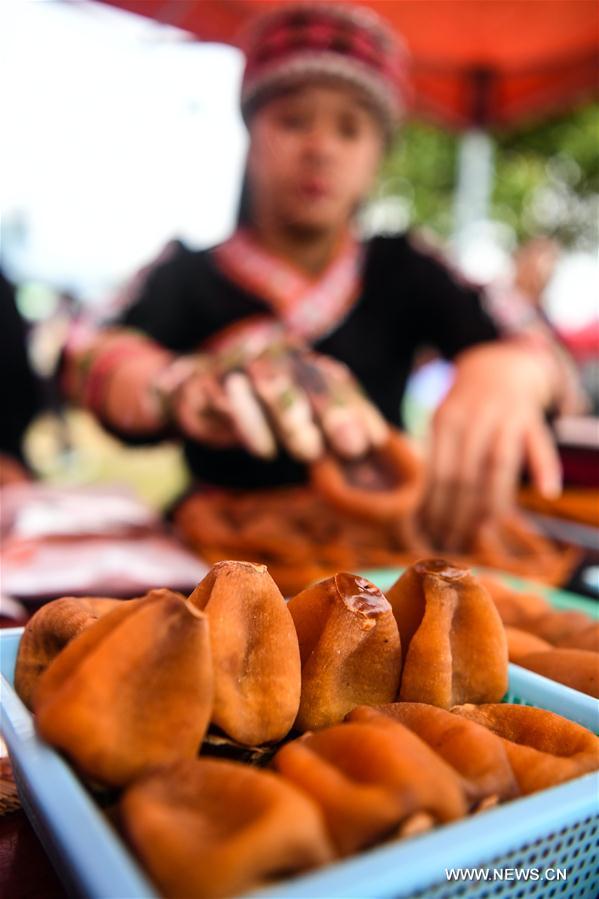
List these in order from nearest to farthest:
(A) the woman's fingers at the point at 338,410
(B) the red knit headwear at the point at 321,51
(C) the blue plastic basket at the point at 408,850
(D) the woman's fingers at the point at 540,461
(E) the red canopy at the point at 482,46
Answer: (C) the blue plastic basket at the point at 408,850 → (A) the woman's fingers at the point at 338,410 → (D) the woman's fingers at the point at 540,461 → (B) the red knit headwear at the point at 321,51 → (E) the red canopy at the point at 482,46

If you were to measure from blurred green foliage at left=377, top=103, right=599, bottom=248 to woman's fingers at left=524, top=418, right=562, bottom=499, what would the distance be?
2977 mm

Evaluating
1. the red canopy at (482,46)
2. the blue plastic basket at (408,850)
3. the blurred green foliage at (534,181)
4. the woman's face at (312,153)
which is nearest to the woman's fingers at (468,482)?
the woman's face at (312,153)

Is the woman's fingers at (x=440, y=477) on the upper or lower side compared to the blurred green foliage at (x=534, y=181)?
lower

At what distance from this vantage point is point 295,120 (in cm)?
131

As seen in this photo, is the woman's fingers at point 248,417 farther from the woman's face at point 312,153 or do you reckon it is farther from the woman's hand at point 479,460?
the woman's face at point 312,153

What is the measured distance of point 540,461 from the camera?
110 centimetres

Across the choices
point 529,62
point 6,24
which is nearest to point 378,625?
point 6,24

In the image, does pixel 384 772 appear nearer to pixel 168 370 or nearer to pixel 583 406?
pixel 168 370

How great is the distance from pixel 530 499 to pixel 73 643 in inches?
47.1

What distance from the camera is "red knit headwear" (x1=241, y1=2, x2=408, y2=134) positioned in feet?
4.14

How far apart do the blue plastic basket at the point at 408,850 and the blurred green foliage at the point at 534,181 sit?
3.82 meters

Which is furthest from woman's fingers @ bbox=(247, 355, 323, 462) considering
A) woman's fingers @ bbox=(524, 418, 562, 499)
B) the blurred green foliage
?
the blurred green foliage

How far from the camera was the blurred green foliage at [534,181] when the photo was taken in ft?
13.2

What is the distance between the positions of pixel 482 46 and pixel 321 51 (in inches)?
23.2
